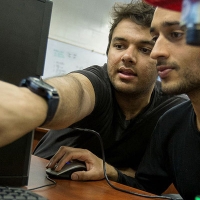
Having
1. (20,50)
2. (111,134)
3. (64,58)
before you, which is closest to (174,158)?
(111,134)

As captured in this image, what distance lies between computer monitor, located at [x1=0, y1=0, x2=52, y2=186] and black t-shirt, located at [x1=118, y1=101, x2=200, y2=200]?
0.41m

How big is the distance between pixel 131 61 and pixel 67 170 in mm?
531

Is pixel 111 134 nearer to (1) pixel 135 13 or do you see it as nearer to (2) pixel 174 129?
(2) pixel 174 129

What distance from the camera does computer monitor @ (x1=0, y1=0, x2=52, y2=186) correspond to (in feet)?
1.95

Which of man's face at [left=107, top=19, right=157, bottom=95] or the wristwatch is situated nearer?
the wristwatch

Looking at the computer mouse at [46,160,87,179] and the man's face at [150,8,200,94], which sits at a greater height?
Answer: the man's face at [150,8,200,94]

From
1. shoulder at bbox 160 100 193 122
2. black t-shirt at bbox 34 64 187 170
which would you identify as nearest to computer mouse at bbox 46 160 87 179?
black t-shirt at bbox 34 64 187 170

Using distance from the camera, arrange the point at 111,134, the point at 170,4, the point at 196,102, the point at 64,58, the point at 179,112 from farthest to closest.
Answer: the point at 64,58 → the point at 111,134 → the point at 179,112 → the point at 196,102 → the point at 170,4

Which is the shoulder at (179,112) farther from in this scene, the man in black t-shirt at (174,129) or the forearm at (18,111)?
the forearm at (18,111)

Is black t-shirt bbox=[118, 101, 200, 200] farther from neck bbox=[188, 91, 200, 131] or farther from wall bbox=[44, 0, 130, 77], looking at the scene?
wall bbox=[44, 0, 130, 77]

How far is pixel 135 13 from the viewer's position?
1260 millimetres

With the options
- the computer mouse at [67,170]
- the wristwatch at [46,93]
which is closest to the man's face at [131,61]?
the computer mouse at [67,170]

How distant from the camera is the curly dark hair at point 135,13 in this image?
1225 millimetres

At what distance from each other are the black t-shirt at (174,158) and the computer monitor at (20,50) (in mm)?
412
